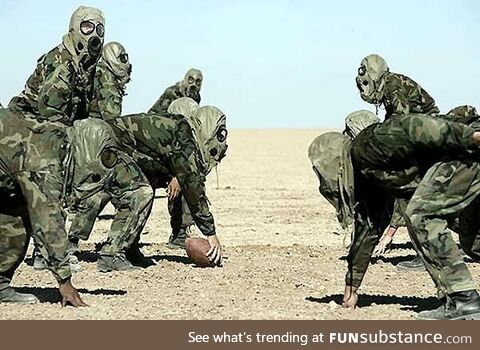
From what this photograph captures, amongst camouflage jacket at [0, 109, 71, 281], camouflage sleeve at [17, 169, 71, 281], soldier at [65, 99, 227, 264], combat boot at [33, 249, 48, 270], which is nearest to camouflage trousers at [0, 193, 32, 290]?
camouflage jacket at [0, 109, 71, 281]

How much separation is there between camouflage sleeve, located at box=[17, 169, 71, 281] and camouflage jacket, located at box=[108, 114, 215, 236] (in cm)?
273

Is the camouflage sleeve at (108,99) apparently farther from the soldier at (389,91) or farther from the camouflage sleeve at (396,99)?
the camouflage sleeve at (396,99)

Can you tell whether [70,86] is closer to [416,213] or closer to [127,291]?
[127,291]

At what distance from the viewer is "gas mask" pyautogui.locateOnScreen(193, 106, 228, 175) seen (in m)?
13.1

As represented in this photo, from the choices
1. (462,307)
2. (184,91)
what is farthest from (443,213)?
(184,91)

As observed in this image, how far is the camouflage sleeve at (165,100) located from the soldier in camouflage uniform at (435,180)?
9097mm

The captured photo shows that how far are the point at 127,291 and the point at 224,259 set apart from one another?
2868 millimetres

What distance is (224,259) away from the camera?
13.5 meters

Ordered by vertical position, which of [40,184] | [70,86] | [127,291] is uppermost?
[70,86]

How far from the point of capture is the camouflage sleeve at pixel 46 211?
30.0ft

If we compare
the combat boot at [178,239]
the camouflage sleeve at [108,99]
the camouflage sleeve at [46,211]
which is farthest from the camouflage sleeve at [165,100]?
the camouflage sleeve at [46,211]

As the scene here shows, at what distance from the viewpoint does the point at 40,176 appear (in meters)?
9.16
